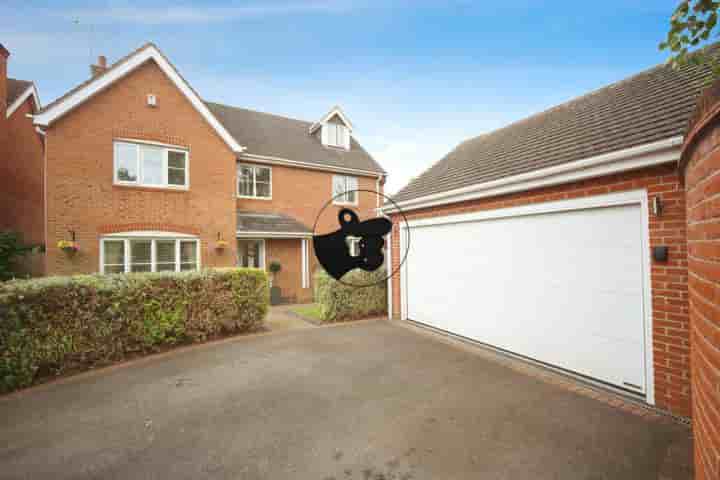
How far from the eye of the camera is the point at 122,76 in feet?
32.8

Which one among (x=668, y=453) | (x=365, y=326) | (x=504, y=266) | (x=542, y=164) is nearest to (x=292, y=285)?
(x=365, y=326)

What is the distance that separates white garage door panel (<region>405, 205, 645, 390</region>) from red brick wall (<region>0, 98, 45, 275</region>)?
1503cm

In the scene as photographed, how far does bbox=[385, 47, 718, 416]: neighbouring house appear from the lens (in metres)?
3.80

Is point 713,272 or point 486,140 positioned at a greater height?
point 486,140

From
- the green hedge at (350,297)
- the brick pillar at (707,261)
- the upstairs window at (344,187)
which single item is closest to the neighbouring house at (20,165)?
the green hedge at (350,297)

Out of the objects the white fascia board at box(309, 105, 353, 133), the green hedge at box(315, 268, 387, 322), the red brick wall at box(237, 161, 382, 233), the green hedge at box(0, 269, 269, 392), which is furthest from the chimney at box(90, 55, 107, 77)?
the green hedge at box(315, 268, 387, 322)

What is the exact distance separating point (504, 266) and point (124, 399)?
20.8 feet

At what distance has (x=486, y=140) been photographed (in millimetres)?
9734

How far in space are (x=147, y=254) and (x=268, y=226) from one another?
409cm

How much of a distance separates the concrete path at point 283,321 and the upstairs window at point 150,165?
5.41 m

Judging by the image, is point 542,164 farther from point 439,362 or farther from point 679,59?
point 439,362

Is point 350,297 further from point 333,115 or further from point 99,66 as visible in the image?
point 99,66

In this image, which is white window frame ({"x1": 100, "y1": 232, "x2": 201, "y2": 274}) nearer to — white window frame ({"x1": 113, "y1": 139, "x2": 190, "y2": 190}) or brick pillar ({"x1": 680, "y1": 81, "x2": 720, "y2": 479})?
white window frame ({"x1": 113, "y1": 139, "x2": 190, "y2": 190})

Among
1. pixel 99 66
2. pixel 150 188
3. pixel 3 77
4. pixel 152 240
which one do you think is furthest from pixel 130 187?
pixel 3 77
